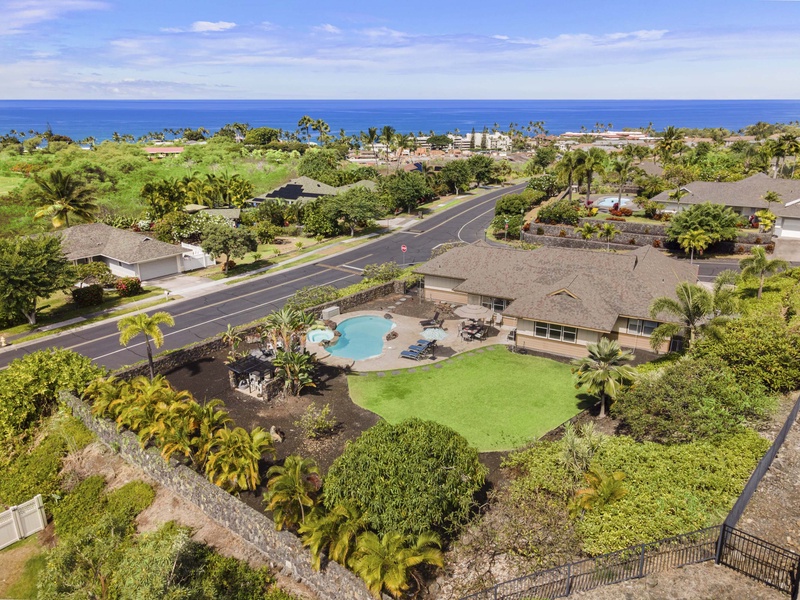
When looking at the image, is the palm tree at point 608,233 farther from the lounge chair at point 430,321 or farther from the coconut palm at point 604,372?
the coconut palm at point 604,372

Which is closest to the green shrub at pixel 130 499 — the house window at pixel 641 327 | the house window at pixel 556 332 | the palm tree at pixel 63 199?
the house window at pixel 556 332

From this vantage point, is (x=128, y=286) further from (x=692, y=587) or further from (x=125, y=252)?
(x=692, y=587)

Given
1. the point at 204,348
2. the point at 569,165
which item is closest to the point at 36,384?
the point at 204,348

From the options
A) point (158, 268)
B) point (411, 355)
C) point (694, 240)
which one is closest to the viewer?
point (411, 355)

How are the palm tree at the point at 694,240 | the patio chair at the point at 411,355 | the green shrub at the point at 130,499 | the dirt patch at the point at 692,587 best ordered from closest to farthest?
the dirt patch at the point at 692,587
the green shrub at the point at 130,499
the patio chair at the point at 411,355
the palm tree at the point at 694,240

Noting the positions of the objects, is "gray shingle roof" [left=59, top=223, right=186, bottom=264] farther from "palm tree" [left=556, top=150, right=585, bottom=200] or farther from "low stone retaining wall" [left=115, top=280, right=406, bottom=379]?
"palm tree" [left=556, top=150, right=585, bottom=200]

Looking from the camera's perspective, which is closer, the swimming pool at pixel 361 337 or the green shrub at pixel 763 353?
the green shrub at pixel 763 353
